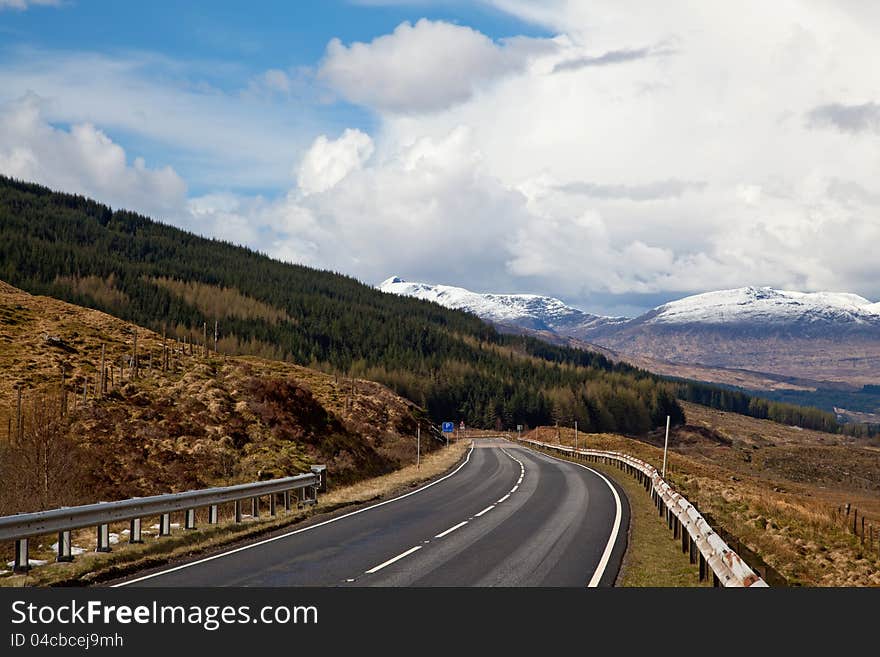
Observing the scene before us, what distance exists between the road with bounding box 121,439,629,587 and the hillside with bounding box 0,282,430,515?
8.42m

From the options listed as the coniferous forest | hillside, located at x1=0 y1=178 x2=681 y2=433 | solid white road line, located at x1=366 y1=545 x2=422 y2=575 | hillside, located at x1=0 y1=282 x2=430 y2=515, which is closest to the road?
solid white road line, located at x1=366 y1=545 x2=422 y2=575

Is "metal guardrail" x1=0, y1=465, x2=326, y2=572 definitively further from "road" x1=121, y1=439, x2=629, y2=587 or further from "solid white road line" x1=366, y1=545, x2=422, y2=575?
"solid white road line" x1=366, y1=545, x2=422, y2=575

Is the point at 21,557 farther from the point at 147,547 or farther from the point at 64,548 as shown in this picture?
the point at 147,547

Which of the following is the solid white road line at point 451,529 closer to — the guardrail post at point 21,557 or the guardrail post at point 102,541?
the guardrail post at point 102,541

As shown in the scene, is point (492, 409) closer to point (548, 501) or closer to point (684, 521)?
point (548, 501)

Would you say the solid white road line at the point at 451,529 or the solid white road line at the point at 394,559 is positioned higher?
the solid white road line at the point at 394,559

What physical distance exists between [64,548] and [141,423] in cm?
2437

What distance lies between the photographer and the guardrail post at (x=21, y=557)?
41.5 feet

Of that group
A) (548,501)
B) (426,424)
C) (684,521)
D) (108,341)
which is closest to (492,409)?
(426,424)

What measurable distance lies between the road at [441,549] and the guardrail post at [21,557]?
7.24ft

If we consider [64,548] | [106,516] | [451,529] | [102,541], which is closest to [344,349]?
[451,529]

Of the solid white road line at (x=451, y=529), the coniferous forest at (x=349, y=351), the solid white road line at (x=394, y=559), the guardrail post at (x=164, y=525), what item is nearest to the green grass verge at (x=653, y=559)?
the solid white road line at (x=394, y=559)
